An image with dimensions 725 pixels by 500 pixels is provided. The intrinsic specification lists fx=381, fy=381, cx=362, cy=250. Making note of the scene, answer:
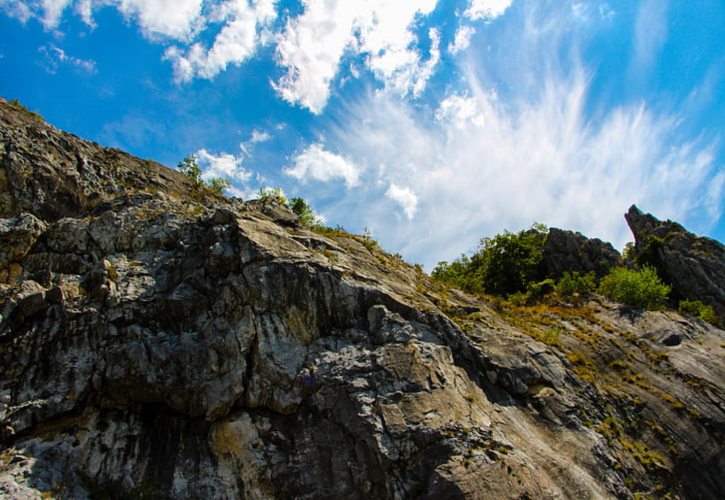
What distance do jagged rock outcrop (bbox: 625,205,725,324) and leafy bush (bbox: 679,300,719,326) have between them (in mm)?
2050

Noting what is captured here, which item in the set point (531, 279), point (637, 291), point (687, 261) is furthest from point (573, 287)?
point (687, 261)

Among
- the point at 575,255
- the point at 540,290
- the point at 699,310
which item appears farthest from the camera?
the point at 575,255

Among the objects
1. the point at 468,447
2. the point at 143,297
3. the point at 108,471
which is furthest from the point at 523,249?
the point at 108,471

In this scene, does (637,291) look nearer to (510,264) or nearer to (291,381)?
(510,264)

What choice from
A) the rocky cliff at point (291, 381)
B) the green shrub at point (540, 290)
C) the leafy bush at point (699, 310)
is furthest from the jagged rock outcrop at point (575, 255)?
the rocky cliff at point (291, 381)

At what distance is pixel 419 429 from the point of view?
612 inches

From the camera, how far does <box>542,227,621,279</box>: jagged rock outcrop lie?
4486cm

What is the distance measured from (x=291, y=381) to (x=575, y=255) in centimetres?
4198

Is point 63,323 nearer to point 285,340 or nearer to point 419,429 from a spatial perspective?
point 285,340

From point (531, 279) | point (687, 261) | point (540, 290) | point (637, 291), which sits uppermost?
point (531, 279)

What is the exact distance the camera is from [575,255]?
4706 cm

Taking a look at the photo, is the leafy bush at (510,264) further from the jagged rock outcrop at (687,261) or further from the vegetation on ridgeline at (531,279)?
the jagged rock outcrop at (687,261)

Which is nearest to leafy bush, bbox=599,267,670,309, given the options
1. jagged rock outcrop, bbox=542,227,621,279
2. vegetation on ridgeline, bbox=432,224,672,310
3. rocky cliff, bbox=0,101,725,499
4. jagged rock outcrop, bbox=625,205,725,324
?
vegetation on ridgeline, bbox=432,224,672,310

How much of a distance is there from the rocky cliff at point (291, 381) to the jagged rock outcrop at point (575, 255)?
1951cm
